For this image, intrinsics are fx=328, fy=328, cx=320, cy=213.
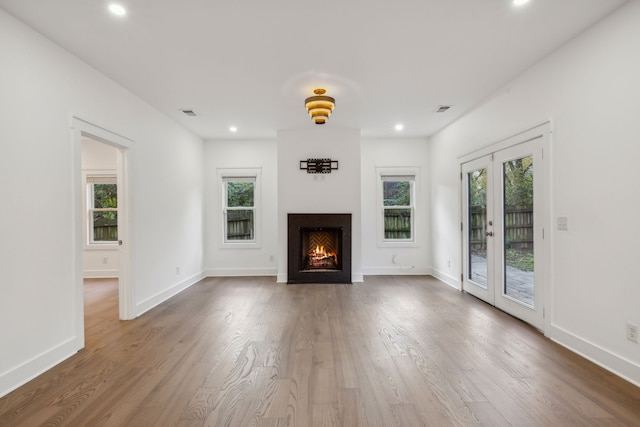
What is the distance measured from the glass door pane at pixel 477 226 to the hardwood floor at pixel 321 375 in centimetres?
73

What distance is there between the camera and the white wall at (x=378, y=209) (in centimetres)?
651

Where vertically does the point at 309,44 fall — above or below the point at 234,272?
above

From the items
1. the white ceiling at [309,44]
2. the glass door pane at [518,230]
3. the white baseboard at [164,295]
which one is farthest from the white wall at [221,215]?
the glass door pane at [518,230]

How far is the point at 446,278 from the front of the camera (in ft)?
18.8

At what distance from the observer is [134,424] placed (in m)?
1.91

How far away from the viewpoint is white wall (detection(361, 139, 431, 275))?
651 cm

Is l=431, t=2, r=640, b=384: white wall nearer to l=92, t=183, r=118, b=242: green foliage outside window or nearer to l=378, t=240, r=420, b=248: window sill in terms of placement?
l=378, t=240, r=420, b=248: window sill

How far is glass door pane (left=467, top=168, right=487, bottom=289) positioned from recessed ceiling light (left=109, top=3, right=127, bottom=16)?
14.1ft

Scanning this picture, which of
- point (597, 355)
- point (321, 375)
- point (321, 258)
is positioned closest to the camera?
point (321, 375)

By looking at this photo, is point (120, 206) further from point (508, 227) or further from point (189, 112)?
point (508, 227)

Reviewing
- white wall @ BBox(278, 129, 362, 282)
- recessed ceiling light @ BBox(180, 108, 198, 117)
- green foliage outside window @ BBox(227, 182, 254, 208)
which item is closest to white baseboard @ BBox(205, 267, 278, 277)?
white wall @ BBox(278, 129, 362, 282)

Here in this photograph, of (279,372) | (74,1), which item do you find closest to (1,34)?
(74,1)

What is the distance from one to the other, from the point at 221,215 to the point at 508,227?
5.00 m

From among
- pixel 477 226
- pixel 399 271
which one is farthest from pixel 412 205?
pixel 477 226
